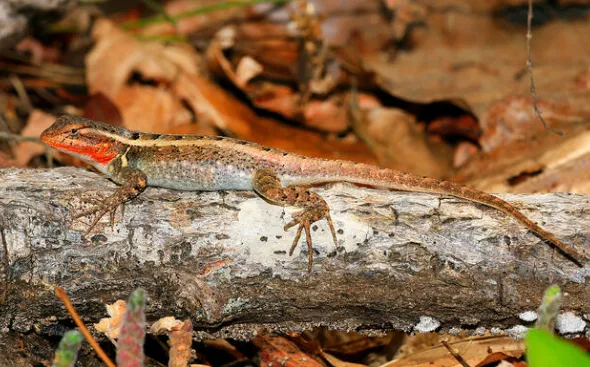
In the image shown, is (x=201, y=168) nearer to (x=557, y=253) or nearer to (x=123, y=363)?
(x=123, y=363)

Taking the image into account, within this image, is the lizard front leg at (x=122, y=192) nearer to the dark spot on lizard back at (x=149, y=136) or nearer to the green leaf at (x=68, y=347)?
the dark spot on lizard back at (x=149, y=136)

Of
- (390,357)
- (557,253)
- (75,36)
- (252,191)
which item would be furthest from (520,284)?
(75,36)

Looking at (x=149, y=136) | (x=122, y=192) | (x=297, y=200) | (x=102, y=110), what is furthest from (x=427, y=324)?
(x=102, y=110)

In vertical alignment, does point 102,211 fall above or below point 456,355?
above

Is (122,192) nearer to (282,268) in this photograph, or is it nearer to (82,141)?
(82,141)

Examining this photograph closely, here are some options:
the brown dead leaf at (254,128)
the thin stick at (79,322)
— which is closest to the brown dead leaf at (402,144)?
the brown dead leaf at (254,128)

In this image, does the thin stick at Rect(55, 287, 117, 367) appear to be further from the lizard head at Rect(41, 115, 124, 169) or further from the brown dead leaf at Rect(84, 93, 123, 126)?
the brown dead leaf at Rect(84, 93, 123, 126)

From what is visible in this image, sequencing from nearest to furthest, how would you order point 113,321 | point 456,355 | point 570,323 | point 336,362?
point 113,321
point 570,323
point 456,355
point 336,362
